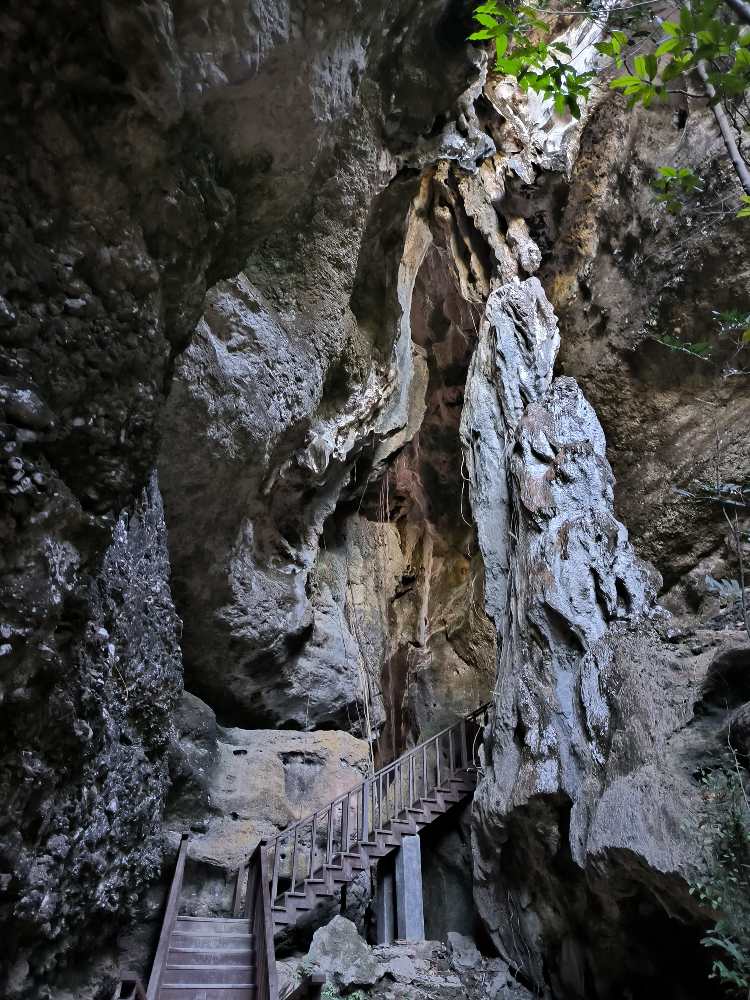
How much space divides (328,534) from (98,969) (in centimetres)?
762

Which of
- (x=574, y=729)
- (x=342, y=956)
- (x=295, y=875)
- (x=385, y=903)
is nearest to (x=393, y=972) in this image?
(x=342, y=956)

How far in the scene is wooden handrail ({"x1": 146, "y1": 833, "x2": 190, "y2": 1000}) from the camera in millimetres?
4180

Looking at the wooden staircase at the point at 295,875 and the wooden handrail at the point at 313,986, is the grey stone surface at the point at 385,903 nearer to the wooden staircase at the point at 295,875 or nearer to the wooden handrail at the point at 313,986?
the wooden staircase at the point at 295,875

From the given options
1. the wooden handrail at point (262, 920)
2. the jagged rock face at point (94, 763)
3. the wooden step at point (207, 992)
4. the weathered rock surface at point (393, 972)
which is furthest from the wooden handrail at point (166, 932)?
the weathered rock surface at point (393, 972)

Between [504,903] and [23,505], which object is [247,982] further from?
[23,505]

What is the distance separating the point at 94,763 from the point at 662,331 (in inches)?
346

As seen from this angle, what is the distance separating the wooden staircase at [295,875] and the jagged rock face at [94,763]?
1.95ft

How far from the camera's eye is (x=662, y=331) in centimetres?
920

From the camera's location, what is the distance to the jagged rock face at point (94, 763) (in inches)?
104

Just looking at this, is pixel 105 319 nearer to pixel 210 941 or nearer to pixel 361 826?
pixel 210 941

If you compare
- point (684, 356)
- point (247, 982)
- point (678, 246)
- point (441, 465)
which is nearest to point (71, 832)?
point (247, 982)

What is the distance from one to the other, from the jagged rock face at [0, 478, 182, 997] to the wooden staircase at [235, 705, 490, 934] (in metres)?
2.04

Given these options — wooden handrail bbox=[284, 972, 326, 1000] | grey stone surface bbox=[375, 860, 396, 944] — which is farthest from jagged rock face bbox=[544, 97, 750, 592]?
wooden handrail bbox=[284, 972, 326, 1000]

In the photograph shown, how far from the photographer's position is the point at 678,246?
9023mm
